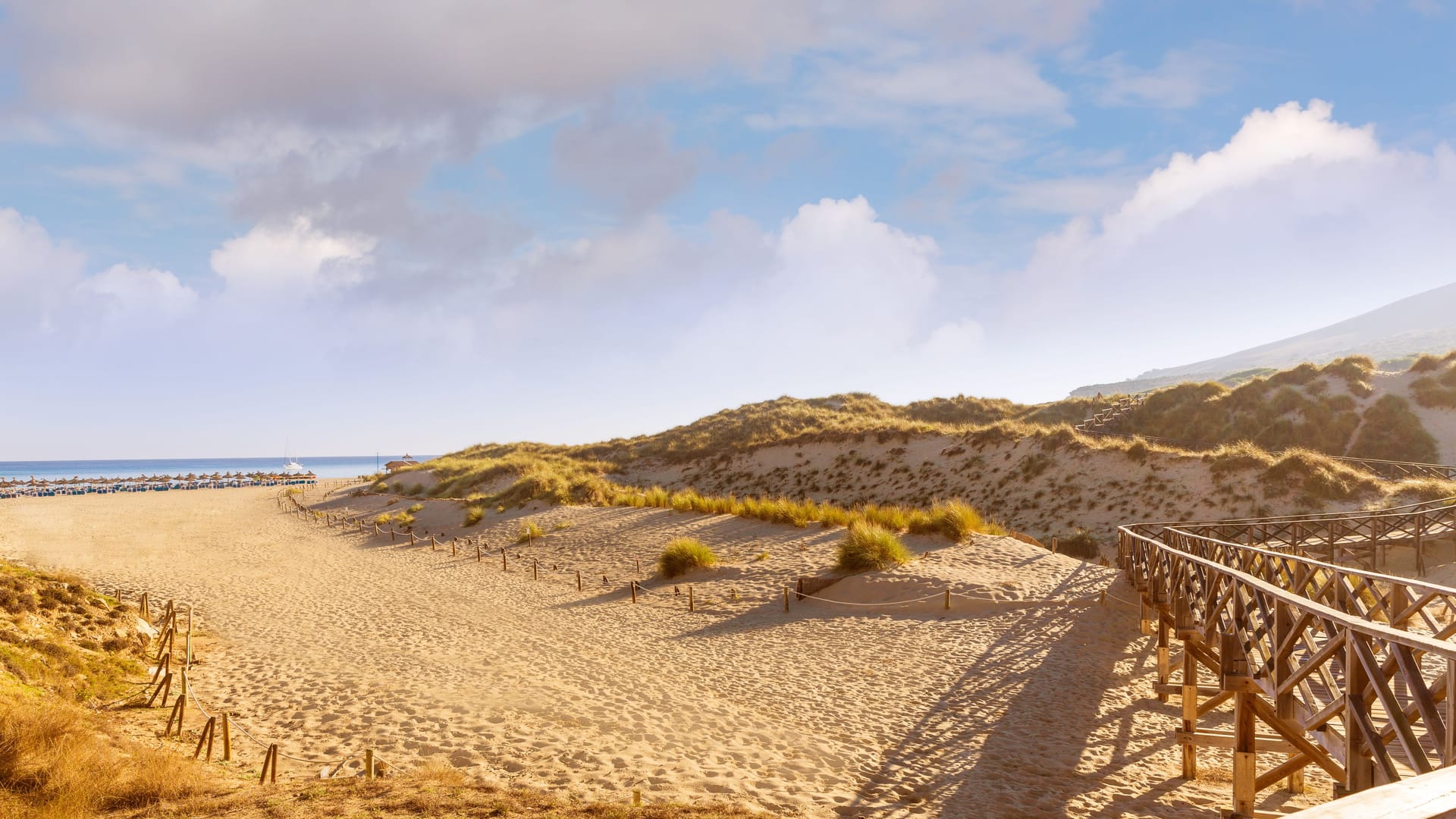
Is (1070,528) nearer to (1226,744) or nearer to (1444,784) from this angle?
(1226,744)

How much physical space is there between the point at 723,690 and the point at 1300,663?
7.33 metres

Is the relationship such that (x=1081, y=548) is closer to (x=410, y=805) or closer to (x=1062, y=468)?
(x=1062, y=468)

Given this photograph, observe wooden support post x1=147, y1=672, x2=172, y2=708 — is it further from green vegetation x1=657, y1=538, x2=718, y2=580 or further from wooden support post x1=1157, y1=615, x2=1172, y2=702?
wooden support post x1=1157, y1=615, x2=1172, y2=702

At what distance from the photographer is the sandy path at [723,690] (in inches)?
318

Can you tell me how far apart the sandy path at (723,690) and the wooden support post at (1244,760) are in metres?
0.66

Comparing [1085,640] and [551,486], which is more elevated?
[551,486]

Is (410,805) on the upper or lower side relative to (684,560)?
upper

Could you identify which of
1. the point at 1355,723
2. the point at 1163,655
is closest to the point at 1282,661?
the point at 1355,723

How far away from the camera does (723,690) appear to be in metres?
11.4

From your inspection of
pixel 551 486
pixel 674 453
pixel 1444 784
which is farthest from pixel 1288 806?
pixel 674 453

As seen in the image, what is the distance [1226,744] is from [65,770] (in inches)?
443

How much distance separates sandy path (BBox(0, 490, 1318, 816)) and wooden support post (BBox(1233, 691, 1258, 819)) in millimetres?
659

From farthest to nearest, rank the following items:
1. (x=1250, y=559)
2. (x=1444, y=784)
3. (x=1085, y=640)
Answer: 1. (x=1085, y=640)
2. (x=1250, y=559)
3. (x=1444, y=784)

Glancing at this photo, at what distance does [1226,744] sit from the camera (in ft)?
26.6
